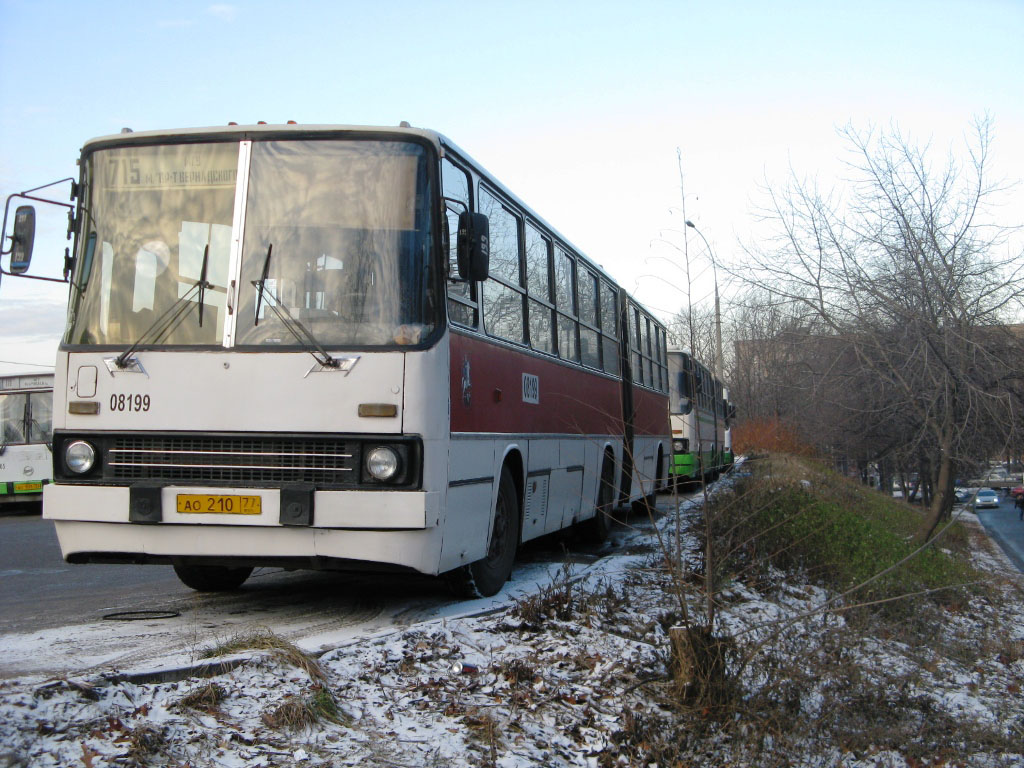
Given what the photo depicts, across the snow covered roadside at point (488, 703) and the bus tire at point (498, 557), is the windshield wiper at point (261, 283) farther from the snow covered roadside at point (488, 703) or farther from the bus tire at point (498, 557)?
the bus tire at point (498, 557)

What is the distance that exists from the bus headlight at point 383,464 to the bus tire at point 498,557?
150 centimetres

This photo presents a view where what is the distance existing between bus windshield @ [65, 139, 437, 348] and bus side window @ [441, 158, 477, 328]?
252mm

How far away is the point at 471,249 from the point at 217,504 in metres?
2.27

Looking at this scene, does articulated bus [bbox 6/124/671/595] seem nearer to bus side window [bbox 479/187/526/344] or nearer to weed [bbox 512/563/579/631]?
weed [bbox 512/563/579/631]

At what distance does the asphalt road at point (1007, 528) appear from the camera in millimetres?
47641

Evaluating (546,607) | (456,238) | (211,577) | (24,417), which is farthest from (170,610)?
(24,417)

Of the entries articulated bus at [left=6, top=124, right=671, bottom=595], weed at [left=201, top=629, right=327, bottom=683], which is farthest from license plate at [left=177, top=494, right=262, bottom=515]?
weed at [left=201, top=629, right=327, bottom=683]

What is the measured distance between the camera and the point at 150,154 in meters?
7.07

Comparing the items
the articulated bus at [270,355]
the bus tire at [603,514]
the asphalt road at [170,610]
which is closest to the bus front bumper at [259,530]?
the articulated bus at [270,355]

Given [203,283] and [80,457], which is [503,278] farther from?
[80,457]

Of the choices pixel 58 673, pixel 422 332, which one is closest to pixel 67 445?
pixel 58 673

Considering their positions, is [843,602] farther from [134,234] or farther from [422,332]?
[134,234]

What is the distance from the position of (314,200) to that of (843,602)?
6.79 m

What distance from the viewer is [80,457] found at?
6.67 metres
